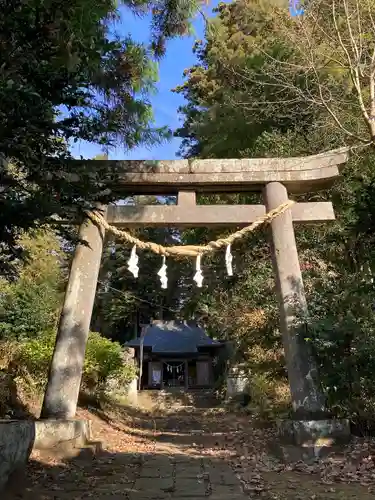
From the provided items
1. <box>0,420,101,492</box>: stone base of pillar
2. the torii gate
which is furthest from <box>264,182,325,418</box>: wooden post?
<box>0,420,101,492</box>: stone base of pillar

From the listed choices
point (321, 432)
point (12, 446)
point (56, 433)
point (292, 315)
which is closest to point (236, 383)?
point (292, 315)

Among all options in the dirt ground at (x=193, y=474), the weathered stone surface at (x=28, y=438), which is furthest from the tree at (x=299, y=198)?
the weathered stone surface at (x=28, y=438)

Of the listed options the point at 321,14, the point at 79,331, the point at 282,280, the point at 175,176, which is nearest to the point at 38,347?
the point at 79,331

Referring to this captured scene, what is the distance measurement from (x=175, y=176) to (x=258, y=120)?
5625 mm

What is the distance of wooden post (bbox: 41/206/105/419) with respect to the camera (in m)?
6.41

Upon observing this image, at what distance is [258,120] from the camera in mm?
12109

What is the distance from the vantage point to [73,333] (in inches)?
265

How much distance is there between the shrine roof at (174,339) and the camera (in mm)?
24984

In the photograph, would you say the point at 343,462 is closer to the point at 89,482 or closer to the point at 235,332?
the point at 89,482

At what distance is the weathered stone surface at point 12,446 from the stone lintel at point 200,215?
3751 millimetres

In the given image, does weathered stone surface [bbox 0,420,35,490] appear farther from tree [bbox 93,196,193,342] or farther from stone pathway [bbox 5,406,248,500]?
tree [bbox 93,196,193,342]

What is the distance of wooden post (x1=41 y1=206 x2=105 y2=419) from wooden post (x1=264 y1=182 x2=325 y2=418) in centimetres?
289

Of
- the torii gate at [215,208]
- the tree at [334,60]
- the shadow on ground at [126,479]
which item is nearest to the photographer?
the shadow on ground at [126,479]

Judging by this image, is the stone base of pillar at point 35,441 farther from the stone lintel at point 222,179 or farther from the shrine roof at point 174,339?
the shrine roof at point 174,339
